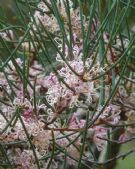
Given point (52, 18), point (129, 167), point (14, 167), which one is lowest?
point (129, 167)

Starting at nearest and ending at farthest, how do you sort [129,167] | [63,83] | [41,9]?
[63,83]
[41,9]
[129,167]

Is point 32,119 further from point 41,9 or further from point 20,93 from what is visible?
point 41,9

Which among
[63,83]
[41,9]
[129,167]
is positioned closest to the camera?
[63,83]

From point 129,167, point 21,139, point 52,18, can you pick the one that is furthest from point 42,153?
point 129,167

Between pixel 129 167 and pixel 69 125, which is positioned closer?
pixel 69 125

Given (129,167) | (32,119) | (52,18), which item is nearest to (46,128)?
(32,119)

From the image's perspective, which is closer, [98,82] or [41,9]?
[98,82]

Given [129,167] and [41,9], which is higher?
[41,9]

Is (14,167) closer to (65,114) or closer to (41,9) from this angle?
(65,114)

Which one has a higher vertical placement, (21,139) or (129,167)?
(21,139)
